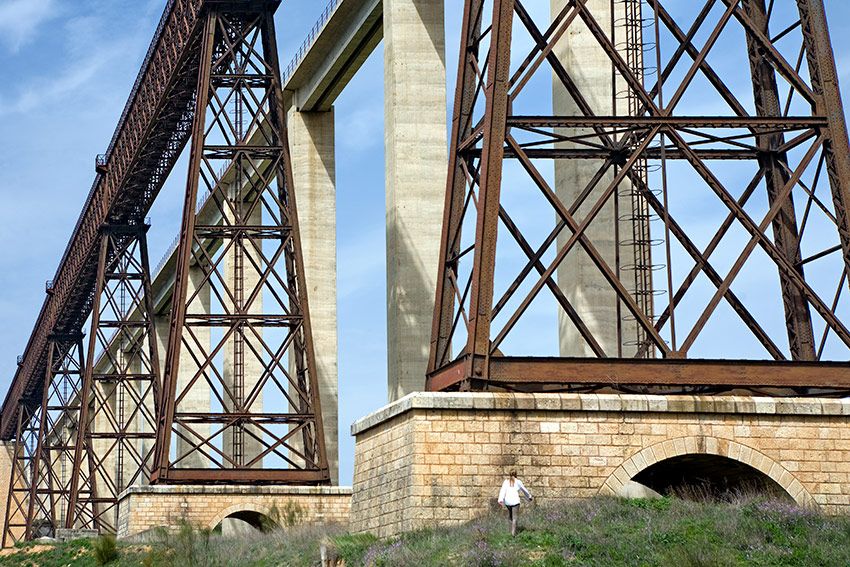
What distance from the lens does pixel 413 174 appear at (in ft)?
105

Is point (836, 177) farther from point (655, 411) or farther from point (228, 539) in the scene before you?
point (228, 539)

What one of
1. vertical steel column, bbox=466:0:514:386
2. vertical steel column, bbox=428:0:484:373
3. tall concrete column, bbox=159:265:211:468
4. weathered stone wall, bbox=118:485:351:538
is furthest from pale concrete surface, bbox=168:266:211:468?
vertical steel column, bbox=466:0:514:386

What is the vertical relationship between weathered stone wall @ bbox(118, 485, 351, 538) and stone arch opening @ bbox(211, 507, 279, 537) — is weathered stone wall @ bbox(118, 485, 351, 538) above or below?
above

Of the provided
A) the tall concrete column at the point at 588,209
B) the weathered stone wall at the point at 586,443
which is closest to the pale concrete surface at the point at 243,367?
the tall concrete column at the point at 588,209

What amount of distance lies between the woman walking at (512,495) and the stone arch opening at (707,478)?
7.64ft

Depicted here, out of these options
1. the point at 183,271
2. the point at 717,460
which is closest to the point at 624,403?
the point at 717,460

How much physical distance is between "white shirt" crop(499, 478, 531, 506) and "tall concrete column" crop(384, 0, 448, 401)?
51.7ft

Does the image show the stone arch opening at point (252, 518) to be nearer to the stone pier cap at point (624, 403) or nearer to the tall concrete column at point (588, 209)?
the tall concrete column at point (588, 209)

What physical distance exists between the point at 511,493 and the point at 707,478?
4.85 metres

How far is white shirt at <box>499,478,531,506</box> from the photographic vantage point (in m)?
15.2

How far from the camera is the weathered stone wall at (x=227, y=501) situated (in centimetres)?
3095

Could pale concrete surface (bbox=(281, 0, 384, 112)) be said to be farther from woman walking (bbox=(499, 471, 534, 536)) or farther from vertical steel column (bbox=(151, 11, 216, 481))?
woman walking (bbox=(499, 471, 534, 536))

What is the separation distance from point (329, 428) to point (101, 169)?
40.8ft

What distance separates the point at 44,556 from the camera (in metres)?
35.1
